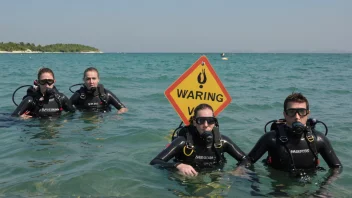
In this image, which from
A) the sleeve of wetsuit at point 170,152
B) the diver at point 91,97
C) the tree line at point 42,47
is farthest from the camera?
the tree line at point 42,47

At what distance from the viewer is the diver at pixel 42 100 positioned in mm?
8500

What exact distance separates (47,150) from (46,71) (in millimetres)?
2572

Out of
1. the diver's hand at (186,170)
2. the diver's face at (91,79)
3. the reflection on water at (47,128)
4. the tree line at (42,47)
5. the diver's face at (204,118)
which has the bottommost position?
the reflection on water at (47,128)

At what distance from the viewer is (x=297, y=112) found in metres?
4.80

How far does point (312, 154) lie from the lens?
4.97 metres

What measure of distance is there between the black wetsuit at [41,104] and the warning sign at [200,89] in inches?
152

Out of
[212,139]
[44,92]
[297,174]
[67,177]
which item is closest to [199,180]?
[212,139]

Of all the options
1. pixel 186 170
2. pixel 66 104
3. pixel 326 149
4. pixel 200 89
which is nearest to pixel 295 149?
pixel 326 149

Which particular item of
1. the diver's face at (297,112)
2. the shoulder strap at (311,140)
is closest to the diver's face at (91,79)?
the diver's face at (297,112)

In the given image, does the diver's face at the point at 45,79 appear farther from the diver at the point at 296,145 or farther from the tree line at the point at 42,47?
the tree line at the point at 42,47

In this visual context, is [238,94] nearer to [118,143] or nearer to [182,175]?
[118,143]

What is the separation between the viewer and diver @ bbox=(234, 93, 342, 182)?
190 inches

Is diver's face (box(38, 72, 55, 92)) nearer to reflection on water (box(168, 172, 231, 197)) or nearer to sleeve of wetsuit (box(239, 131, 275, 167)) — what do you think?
reflection on water (box(168, 172, 231, 197))

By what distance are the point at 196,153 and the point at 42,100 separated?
4.98m
